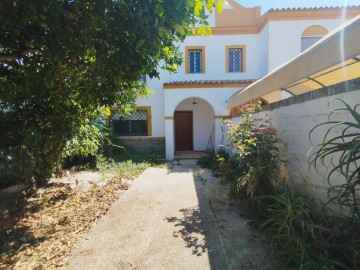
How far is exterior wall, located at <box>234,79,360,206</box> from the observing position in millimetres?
3025

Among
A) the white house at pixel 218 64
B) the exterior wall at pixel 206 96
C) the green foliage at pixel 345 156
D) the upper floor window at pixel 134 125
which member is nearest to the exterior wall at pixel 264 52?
the white house at pixel 218 64

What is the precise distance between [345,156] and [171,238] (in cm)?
269

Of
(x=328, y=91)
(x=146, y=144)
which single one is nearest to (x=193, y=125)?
(x=146, y=144)

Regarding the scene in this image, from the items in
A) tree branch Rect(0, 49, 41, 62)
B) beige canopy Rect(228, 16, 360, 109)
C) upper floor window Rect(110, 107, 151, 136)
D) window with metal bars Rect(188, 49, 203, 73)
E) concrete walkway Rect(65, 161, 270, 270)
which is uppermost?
window with metal bars Rect(188, 49, 203, 73)

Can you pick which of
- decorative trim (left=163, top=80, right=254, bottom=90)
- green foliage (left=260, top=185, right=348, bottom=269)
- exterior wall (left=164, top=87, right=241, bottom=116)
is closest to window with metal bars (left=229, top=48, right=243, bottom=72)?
decorative trim (left=163, top=80, right=254, bottom=90)

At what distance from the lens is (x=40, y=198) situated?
20.4ft

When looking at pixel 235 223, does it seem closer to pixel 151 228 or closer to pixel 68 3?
pixel 151 228

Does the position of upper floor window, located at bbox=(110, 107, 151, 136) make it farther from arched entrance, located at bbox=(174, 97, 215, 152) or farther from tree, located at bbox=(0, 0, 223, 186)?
tree, located at bbox=(0, 0, 223, 186)

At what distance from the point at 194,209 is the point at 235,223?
109cm

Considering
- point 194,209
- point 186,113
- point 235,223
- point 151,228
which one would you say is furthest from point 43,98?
point 186,113

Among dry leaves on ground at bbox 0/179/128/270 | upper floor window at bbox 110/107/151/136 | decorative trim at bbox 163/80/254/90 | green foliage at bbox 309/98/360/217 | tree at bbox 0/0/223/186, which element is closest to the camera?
green foliage at bbox 309/98/360/217

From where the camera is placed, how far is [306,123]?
3.91m

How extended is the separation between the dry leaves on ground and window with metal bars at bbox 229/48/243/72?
10061mm

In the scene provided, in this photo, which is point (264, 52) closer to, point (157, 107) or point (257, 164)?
point (157, 107)
